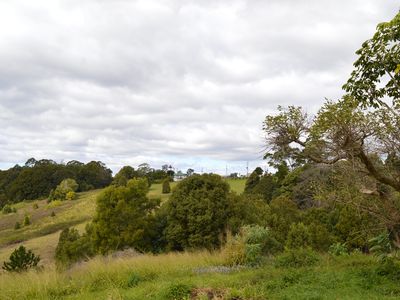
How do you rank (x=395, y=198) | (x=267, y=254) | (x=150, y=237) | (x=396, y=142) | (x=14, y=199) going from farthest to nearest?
(x=14, y=199)
(x=150, y=237)
(x=267, y=254)
(x=395, y=198)
(x=396, y=142)

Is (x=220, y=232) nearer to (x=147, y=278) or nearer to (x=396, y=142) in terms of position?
(x=147, y=278)

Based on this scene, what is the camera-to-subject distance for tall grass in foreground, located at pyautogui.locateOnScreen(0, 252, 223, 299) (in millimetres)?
8445

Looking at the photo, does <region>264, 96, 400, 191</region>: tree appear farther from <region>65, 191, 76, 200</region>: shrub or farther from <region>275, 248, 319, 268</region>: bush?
<region>65, 191, 76, 200</region>: shrub

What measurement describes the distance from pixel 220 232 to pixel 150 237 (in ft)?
14.7

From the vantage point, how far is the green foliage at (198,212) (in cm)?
1820

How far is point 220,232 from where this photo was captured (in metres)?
18.1

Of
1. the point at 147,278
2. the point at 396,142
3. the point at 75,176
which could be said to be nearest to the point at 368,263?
the point at 396,142

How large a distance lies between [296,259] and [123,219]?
13609 mm

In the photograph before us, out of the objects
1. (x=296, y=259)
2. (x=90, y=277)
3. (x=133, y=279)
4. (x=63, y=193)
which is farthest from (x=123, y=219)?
(x=63, y=193)

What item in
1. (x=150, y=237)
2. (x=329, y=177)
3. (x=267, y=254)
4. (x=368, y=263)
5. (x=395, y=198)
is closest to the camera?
(x=395, y=198)

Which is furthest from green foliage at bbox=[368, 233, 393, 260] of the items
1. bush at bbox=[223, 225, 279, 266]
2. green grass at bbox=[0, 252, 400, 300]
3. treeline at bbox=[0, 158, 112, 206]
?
treeline at bbox=[0, 158, 112, 206]

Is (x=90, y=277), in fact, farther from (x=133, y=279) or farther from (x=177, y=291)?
(x=177, y=291)

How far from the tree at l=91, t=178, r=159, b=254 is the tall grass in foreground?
9.84 m

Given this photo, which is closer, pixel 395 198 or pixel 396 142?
pixel 396 142
